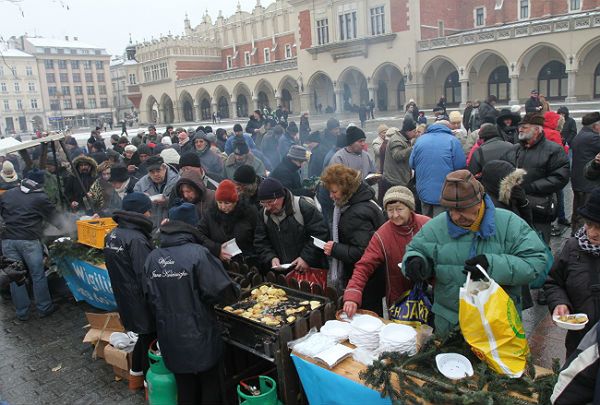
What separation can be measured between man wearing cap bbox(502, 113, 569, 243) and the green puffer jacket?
7.46 feet

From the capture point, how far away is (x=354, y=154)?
6602mm

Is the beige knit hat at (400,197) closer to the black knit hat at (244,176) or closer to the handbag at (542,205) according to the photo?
the black knit hat at (244,176)

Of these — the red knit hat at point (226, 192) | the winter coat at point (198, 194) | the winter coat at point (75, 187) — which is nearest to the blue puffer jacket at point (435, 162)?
the red knit hat at point (226, 192)

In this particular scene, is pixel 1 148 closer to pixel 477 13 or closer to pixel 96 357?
pixel 96 357

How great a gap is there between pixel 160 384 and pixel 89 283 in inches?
111

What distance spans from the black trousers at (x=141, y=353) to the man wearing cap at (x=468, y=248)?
2366 mm

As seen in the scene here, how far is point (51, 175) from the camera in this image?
780 centimetres

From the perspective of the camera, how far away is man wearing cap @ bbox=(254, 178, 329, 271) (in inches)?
170

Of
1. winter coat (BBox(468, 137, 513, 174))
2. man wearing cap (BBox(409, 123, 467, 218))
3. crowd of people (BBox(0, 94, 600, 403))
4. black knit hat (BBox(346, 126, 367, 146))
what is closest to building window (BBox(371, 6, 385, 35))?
crowd of people (BBox(0, 94, 600, 403))

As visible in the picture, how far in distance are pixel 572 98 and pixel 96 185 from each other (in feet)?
95.0

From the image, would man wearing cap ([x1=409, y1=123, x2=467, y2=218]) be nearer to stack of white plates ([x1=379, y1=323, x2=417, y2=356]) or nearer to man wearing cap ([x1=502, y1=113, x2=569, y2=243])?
man wearing cap ([x1=502, y1=113, x2=569, y2=243])

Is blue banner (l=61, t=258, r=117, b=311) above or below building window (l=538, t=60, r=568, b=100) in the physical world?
below

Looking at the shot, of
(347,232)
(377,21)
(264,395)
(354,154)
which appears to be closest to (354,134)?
(354,154)

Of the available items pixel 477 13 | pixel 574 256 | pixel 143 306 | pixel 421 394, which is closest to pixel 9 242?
pixel 143 306
